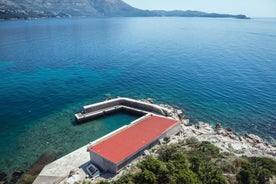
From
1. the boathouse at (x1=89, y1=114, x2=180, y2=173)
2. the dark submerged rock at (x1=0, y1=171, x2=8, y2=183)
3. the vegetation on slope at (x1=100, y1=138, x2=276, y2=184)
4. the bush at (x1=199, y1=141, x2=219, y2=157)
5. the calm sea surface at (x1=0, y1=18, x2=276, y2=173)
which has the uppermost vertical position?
the vegetation on slope at (x1=100, y1=138, x2=276, y2=184)

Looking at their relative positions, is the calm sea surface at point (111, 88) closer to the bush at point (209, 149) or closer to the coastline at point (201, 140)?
the coastline at point (201, 140)

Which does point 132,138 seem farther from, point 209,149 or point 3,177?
point 3,177

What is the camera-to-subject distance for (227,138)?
3117 centimetres

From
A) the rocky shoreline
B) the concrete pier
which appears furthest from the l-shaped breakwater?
the rocky shoreline

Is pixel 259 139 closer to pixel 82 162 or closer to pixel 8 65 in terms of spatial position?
pixel 82 162

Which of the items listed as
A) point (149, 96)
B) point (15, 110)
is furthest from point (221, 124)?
point (15, 110)

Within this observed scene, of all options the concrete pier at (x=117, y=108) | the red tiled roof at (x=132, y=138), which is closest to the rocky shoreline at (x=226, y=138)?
the red tiled roof at (x=132, y=138)

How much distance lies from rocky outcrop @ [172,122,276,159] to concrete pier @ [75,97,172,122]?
5.97m

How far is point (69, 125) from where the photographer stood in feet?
116

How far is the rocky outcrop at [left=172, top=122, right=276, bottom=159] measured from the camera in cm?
2722

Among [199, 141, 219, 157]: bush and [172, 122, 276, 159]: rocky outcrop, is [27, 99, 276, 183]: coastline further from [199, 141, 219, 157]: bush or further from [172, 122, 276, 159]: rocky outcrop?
[199, 141, 219, 157]: bush

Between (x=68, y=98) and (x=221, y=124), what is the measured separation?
31.5 m

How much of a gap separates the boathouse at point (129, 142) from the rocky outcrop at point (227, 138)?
245 cm

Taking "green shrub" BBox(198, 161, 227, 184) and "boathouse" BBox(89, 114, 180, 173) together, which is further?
"boathouse" BBox(89, 114, 180, 173)
